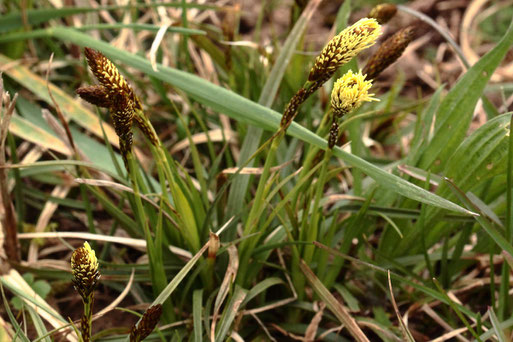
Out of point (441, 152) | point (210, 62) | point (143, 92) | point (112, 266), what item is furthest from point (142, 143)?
point (441, 152)

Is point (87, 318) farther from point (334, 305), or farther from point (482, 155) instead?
point (482, 155)

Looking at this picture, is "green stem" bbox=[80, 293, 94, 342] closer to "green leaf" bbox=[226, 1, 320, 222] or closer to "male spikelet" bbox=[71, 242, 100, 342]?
"male spikelet" bbox=[71, 242, 100, 342]

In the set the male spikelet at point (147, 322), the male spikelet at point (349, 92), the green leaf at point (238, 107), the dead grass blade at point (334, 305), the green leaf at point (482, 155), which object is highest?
the male spikelet at point (349, 92)

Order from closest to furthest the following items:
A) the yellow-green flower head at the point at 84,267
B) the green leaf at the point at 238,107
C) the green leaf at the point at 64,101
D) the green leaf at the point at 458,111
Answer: the yellow-green flower head at the point at 84,267 < the green leaf at the point at 238,107 < the green leaf at the point at 458,111 < the green leaf at the point at 64,101

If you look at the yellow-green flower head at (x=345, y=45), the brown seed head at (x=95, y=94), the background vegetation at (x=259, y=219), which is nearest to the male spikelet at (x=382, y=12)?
the background vegetation at (x=259, y=219)

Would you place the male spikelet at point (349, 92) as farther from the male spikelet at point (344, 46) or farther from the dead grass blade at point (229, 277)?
the dead grass blade at point (229, 277)

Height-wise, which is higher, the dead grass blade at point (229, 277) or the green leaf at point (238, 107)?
the green leaf at point (238, 107)

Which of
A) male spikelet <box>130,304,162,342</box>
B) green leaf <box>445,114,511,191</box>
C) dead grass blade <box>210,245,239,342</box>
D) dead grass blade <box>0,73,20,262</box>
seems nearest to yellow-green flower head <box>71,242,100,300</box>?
male spikelet <box>130,304,162,342</box>
